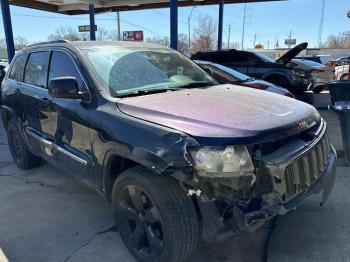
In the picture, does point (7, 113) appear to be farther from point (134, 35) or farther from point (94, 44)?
point (134, 35)

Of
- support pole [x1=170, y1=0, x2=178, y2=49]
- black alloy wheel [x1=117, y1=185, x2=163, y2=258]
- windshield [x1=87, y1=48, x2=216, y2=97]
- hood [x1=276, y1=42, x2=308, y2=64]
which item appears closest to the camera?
black alloy wheel [x1=117, y1=185, x2=163, y2=258]

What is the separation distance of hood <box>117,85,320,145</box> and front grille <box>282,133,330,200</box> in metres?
0.20

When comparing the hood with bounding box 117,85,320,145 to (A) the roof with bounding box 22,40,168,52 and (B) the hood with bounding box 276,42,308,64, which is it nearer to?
(A) the roof with bounding box 22,40,168,52

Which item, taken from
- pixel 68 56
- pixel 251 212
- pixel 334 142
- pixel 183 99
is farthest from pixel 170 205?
pixel 334 142

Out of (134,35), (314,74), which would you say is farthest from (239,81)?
(134,35)

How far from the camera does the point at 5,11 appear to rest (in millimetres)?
10734

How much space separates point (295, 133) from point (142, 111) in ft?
3.78

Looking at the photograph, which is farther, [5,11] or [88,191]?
[5,11]

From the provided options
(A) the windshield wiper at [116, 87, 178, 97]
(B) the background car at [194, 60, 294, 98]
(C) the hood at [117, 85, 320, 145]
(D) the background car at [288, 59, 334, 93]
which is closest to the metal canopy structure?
(D) the background car at [288, 59, 334, 93]

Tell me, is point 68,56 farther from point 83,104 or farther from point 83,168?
point 83,168

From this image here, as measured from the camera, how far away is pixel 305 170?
2.53m

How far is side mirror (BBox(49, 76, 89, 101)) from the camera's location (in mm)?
3045

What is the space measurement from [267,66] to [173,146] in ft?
30.4

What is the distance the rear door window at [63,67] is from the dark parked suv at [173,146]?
0.04 feet
